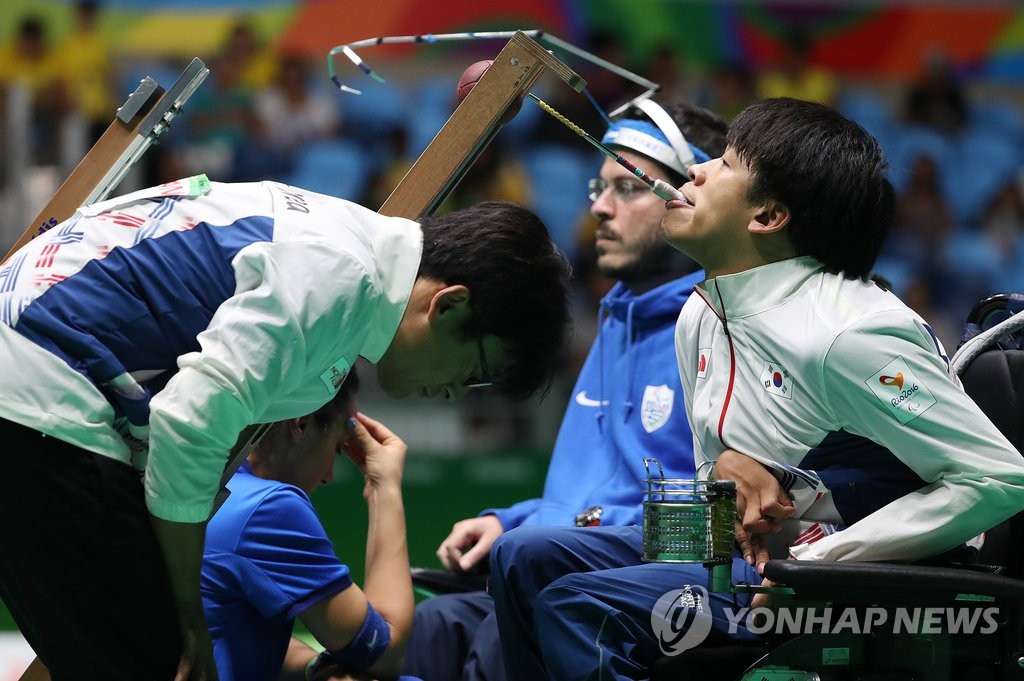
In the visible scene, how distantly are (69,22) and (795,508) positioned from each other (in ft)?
24.8

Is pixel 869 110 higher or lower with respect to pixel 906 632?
higher

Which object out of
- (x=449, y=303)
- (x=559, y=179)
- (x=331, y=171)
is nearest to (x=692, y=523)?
(x=449, y=303)

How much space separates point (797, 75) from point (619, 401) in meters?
6.82

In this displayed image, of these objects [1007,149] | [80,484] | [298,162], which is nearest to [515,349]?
[80,484]

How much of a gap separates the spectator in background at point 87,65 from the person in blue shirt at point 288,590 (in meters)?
6.09

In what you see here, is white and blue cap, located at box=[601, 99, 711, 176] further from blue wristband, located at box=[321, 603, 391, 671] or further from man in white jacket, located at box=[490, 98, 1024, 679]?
blue wristband, located at box=[321, 603, 391, 671]

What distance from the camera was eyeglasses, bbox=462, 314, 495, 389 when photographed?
256 cm

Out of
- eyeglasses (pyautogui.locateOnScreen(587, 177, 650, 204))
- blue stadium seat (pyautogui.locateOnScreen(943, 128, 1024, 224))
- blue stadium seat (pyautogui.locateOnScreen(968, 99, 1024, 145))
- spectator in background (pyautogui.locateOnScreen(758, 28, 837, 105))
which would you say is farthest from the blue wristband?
blue stadium seat (pyautogui.locateOnScreen(968, 99, 1024, 145))

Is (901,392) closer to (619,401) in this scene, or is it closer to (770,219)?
(770,219)

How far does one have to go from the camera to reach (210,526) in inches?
109

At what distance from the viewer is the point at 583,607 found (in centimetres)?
254

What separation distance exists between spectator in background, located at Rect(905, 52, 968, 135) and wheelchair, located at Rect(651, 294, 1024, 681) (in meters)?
7.83

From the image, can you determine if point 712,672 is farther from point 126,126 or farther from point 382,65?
point 382,65

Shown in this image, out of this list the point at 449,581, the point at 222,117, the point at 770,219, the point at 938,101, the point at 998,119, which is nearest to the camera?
the point at 770,219
